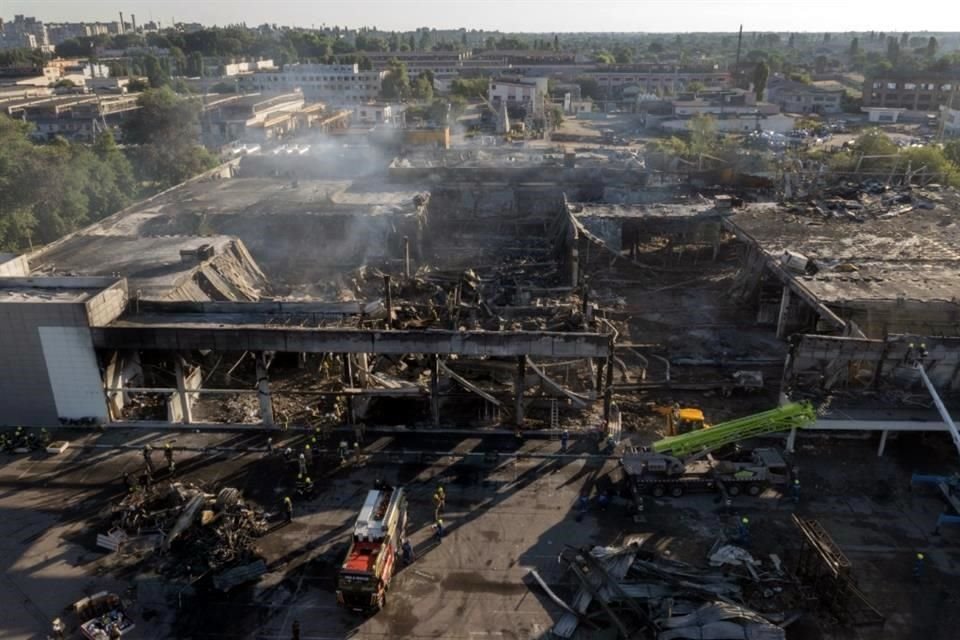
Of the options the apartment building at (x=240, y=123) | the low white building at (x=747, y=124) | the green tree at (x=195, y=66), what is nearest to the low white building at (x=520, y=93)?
the low white building at (x=747, y=124)

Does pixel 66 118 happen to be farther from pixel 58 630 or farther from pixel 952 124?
pixel 952 124

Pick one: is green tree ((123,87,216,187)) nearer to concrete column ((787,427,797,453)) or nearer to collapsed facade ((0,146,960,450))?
collapsed facade ((0,146,960,450))

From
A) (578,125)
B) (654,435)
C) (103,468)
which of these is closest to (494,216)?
(654,435)

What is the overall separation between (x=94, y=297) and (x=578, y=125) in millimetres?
85031

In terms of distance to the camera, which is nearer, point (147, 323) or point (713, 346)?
point (147, 323)

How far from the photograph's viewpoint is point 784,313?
30094 millimetres

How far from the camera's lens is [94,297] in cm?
2109

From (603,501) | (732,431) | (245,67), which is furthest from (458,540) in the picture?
(245,67)

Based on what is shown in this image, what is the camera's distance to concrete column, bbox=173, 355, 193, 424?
22266 millimetres

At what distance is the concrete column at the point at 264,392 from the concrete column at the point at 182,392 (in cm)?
255

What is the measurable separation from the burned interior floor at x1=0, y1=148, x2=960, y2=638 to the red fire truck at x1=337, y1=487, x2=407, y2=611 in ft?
Answer: 1.72

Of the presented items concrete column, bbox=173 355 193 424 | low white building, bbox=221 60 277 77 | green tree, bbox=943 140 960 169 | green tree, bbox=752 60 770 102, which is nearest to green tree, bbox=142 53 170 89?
low white building, bbox=221 60 277 77

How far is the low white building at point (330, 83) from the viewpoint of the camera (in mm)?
115062

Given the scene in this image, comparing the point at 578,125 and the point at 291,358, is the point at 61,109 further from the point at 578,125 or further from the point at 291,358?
the point at 291,358
